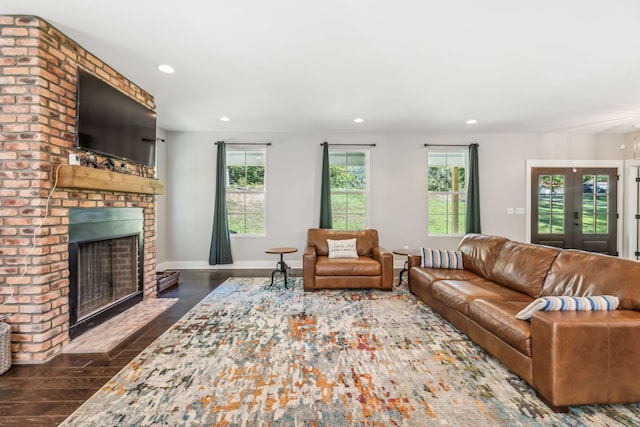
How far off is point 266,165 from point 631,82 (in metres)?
5.21

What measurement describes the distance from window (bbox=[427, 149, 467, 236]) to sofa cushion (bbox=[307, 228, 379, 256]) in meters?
1.68

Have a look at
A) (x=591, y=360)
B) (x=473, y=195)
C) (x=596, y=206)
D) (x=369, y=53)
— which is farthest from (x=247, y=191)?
(x=596, y=206)

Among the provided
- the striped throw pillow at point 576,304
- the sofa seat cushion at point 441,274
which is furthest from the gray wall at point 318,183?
the striped throw pillow at point 576,304

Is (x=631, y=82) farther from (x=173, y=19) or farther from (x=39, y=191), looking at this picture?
(x=39, y=191)

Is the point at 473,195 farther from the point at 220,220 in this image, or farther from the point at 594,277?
the point at 220,220

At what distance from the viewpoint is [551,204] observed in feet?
18.4

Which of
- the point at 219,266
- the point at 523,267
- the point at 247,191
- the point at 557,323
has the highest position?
the point at 247,191

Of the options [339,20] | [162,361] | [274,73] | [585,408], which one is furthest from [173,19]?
[585,408]

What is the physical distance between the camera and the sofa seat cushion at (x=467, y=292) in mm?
2557

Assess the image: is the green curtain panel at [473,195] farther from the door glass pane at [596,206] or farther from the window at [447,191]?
the door glass pane at [596,206]

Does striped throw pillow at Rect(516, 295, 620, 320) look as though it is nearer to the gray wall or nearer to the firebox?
the firebox

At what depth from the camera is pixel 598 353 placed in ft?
5.40

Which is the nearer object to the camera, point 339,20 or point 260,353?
point 339,20

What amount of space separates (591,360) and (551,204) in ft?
16.6
